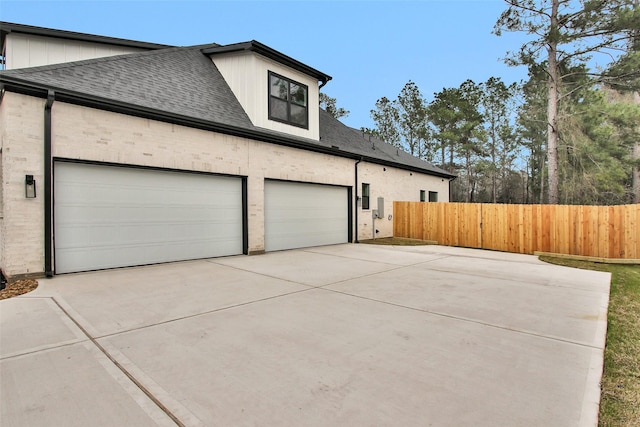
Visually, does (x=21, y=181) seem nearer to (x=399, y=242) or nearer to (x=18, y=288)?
(x=18, y=288)

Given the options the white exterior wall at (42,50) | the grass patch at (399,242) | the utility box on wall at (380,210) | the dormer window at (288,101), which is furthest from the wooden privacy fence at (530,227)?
the white exterior wall at (42,50)

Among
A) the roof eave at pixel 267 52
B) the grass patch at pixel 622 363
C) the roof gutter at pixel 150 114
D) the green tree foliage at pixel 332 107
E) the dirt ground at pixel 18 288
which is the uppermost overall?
the green tree foliage at pixel 332 107

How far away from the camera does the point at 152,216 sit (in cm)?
761

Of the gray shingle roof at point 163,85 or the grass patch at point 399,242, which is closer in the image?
the gray shingle roof at point 163,85

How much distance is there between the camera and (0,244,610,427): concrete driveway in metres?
2.15

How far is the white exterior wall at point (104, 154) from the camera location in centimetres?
579

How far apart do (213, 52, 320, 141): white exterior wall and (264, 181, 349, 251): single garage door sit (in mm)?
1970

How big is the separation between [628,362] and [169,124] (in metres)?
8.59

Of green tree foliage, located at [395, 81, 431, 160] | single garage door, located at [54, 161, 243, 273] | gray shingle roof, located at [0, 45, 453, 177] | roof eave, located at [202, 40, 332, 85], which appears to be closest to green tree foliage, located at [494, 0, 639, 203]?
gray shingle roof, located at [0, 45, 453, 177]

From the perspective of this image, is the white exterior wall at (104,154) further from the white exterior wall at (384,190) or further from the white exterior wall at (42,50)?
the white exterior wall at (42,50)

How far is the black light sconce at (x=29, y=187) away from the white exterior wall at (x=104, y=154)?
7 centimetres

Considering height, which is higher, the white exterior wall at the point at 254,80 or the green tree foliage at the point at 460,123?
the green tree foliage at the point at 460,123

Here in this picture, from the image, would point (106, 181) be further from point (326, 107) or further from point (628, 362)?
point (326, 107)

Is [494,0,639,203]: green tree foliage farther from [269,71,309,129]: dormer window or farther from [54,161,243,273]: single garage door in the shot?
[54,161,243,273]: single garage door
